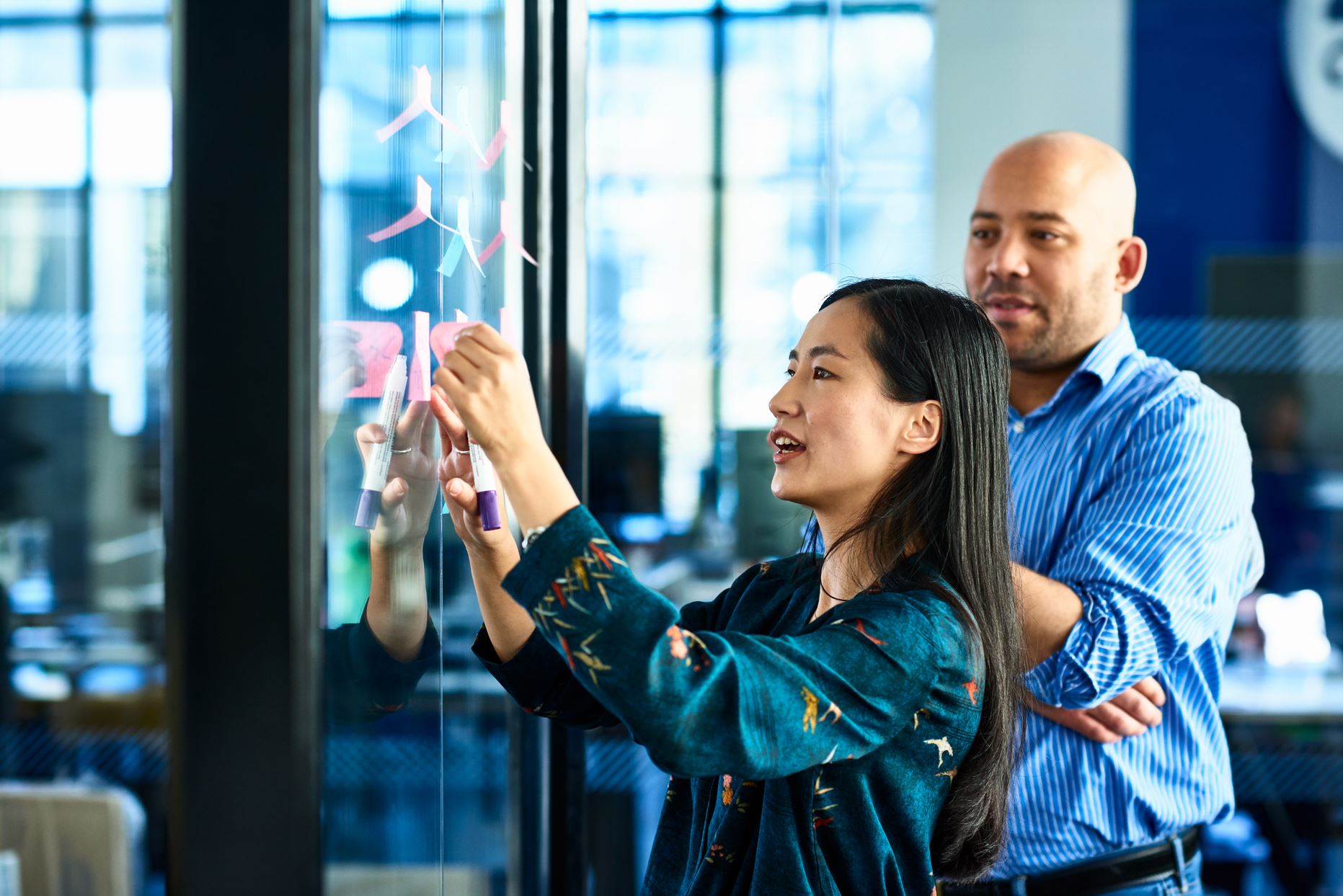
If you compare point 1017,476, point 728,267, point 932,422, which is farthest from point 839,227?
point 932,422

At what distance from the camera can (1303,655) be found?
360cm

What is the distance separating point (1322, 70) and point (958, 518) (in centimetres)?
343

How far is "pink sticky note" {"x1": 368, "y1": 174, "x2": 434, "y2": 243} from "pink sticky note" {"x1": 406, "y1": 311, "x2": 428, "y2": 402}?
8 centimetres

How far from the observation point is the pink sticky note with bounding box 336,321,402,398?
81 cm

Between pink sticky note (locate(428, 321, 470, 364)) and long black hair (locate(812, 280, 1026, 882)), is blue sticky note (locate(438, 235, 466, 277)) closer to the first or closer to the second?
pink sticky note (locate(428, 321, 470, 364))

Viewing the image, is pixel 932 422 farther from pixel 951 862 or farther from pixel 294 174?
pixel 294 174

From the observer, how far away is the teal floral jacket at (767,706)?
2.58 ft

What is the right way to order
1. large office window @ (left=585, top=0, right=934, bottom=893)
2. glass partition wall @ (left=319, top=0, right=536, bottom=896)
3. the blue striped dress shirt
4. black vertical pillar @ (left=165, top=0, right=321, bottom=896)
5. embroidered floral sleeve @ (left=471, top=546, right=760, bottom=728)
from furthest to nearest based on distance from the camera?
large office window @ (left=585, top=0, right=934, bottom=893)
the blue striped dress shirt
embroidered floral sleeve @ (left=471, top=546, right=760, bottom=728)
glass partition wall @ (left=319, top=0, right=536, bottom=896)
black vertical pillar @ (left=165, top=0, right=321, bottom=896)

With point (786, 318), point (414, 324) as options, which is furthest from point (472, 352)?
point (786, 318)

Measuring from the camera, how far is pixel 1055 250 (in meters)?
1.61

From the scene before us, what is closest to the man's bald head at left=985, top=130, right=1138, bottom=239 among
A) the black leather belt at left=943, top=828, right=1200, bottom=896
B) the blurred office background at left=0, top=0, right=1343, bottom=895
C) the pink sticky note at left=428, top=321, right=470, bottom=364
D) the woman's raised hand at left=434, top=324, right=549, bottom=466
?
the black leather belt at left=943, top=828, right=1200, bottom=896

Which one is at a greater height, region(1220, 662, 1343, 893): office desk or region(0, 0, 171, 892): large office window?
region(0, 0, 171, 892): large office window

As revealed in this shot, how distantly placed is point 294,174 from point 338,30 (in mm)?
161

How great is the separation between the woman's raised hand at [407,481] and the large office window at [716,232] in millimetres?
2698
